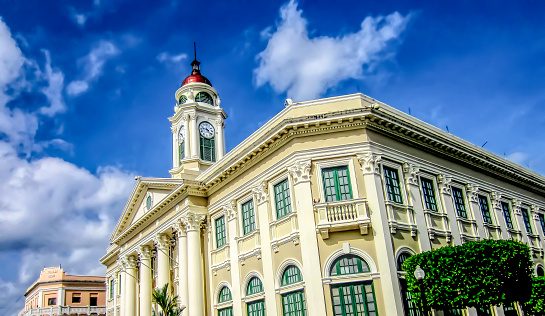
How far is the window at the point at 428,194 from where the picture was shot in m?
22.6

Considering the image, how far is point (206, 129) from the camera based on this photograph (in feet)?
118

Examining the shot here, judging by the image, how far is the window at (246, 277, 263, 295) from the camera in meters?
22.8

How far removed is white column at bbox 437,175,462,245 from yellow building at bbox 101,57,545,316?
→ 0.07m

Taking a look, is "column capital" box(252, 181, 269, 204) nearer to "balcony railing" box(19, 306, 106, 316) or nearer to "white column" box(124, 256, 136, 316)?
"white column" box(124, 256, 136, 316)

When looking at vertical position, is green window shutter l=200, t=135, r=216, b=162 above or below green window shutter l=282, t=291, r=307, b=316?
above

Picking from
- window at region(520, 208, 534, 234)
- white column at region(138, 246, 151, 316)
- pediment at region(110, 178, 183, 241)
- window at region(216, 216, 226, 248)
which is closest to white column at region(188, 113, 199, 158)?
pediment at region(110, 178, 183, 241)

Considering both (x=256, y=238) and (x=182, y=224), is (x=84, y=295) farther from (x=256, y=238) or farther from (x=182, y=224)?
(x=256, y=238)

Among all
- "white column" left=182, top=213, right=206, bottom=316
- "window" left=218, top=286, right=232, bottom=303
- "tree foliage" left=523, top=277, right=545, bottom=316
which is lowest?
"tree foliage" left=523, top=277, right=545, bottom=316

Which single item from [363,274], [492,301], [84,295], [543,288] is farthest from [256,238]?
[84,295]

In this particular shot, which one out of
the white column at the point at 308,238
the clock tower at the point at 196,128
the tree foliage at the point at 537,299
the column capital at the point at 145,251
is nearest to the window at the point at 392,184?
the white column at the point at 308,238

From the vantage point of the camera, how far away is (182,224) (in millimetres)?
27719

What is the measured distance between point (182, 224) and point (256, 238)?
6214mm

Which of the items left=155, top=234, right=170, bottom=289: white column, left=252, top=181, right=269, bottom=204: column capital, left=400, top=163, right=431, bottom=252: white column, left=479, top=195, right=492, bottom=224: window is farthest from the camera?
left=155, top=234, right=170, bottom=289: white column

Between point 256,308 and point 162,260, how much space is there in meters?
9.28
